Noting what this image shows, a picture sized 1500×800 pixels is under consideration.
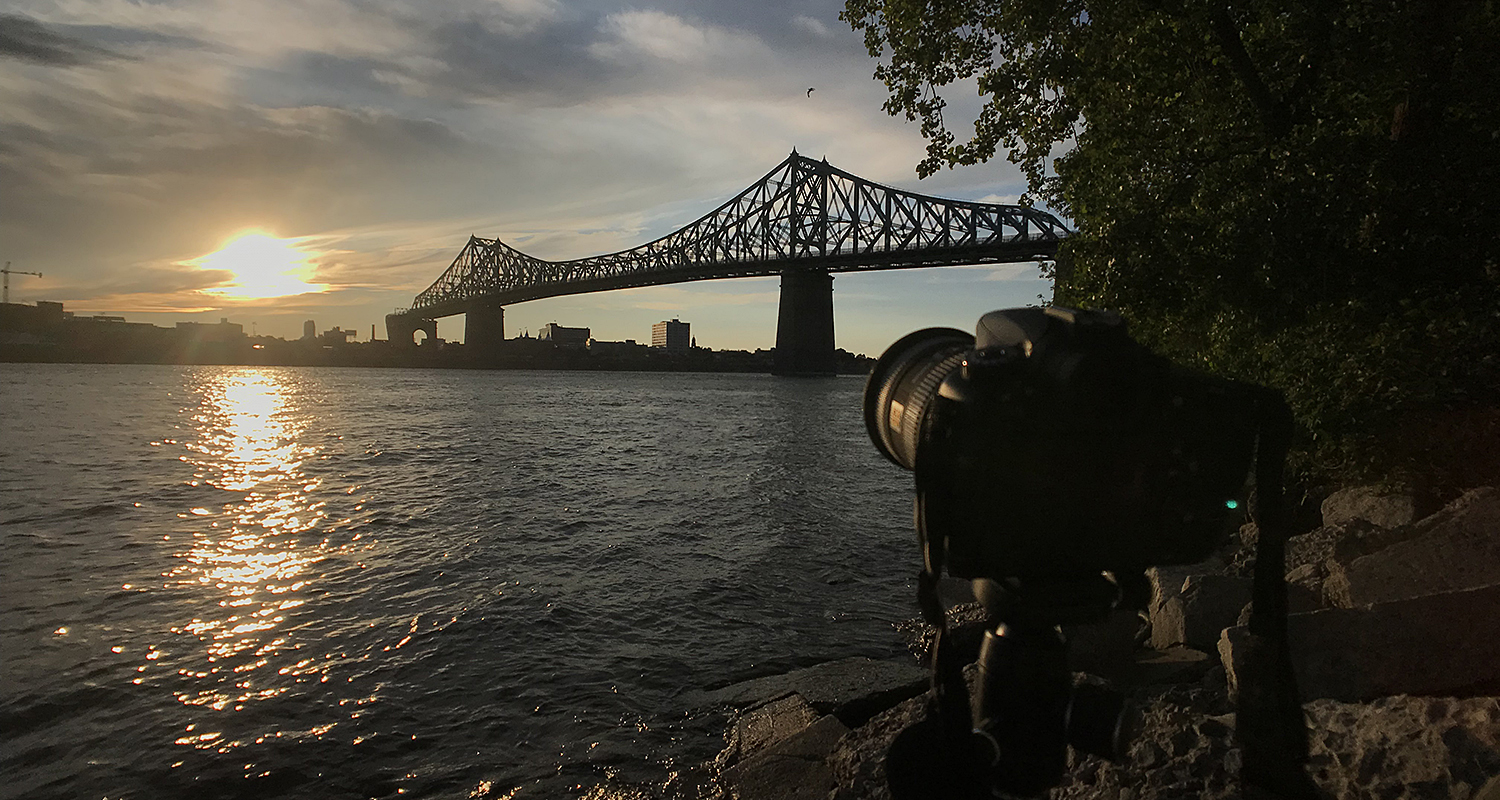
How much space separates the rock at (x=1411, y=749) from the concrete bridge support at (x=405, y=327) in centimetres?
12097

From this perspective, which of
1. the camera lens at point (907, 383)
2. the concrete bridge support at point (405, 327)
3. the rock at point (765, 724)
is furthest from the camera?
the concrete bridge support at point (405, 327)

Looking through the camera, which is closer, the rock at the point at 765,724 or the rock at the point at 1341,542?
the rock at the point at 1341,542

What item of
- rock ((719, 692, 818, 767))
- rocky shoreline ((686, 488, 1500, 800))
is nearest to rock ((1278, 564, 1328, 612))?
rocky shoreline ((686, 488, 1500, 800))

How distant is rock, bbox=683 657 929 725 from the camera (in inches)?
190

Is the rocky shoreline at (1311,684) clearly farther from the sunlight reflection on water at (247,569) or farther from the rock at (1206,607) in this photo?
the sunlight reflection on water at (247,569)

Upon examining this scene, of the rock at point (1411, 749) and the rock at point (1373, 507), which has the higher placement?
the rock at point (1373, 507)

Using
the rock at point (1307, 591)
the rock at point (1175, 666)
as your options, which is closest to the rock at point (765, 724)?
the rock at point (1175, 666)

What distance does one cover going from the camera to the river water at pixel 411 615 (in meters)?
4.80

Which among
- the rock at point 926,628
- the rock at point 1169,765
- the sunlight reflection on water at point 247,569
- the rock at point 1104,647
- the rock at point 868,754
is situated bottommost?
the sunlight reflection on water at point 247,569

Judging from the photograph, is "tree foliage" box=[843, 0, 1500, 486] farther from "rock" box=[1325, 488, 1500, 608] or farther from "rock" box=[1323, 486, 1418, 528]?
"rock" box=[1325, 488, 1500, 608]

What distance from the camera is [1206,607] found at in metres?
4.06

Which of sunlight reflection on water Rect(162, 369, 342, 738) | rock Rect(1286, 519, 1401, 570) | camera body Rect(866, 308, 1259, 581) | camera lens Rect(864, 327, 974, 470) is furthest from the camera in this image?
sunlight reflection on water Rect(162, 369, 342, 738)

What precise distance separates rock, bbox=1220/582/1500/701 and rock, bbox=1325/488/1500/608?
0.36 metres

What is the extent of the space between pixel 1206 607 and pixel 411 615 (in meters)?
6.35
